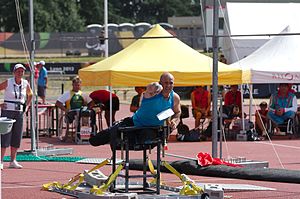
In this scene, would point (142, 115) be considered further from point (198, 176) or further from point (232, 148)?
point (232, 148)

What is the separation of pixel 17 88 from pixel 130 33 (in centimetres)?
6095

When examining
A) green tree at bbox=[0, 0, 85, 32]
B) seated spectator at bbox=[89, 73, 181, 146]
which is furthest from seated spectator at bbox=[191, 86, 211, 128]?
green tree at bbox=[0, 0, 85, 32]

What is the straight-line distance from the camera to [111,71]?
67.7 ft

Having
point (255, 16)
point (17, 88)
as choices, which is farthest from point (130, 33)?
point (17, 88)

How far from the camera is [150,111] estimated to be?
11.9 meters

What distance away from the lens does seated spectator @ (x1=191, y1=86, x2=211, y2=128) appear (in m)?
22.4

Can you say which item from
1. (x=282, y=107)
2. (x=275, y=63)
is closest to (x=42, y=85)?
(x=275, y=63)

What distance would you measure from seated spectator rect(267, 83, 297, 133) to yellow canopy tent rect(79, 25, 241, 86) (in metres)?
1.76

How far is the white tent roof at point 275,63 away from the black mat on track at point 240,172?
6747 millimetres

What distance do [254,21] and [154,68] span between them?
10870 millimetres

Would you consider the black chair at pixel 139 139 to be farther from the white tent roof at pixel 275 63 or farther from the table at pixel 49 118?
the table at pixel 49 118

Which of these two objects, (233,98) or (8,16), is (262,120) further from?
(8,16)

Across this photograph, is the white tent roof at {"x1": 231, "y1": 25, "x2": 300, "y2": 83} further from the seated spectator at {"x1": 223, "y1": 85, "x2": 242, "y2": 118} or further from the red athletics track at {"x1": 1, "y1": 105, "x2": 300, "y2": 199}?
the red athletics track at {"x1": 1, "y1": 105, "x2": 300, "y2": 199}

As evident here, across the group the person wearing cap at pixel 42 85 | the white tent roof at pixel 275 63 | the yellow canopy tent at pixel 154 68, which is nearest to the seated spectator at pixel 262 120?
the white tent roof at pixel 275 63
